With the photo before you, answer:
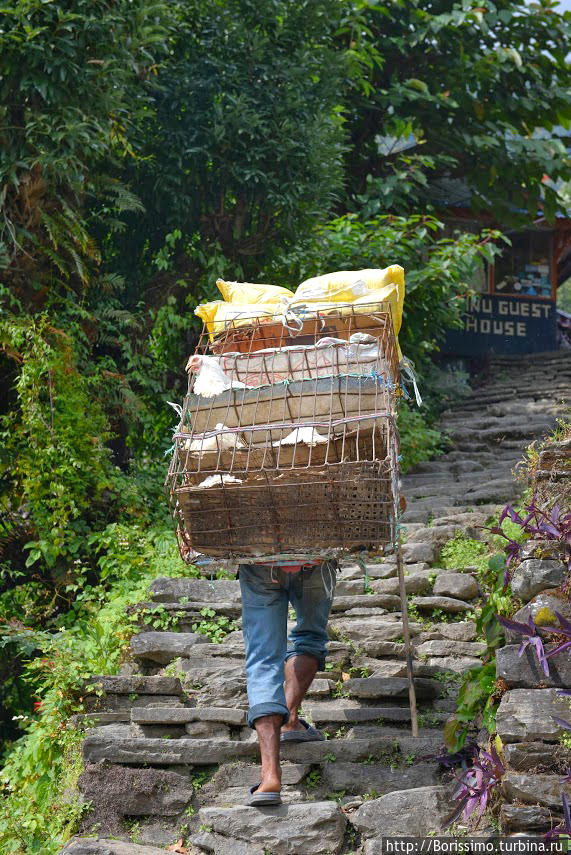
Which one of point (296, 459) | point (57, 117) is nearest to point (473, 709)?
point (296, 459)

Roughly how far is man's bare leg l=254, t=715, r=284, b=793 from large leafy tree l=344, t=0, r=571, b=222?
10112mm

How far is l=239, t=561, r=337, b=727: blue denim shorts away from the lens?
414 centimetres

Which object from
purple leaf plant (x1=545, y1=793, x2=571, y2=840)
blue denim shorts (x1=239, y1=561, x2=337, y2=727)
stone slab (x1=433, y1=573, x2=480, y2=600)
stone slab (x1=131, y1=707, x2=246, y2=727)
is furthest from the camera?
stone slab (x1=433, y1=573, x2=480, y2=600)

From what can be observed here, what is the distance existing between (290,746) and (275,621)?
2.44 ft

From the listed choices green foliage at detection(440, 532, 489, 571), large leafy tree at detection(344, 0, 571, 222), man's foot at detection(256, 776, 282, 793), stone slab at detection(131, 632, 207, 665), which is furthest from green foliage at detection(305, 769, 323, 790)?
large leafy tree at detection(344, 0, 571, 222)

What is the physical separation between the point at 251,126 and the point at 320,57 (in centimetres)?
145

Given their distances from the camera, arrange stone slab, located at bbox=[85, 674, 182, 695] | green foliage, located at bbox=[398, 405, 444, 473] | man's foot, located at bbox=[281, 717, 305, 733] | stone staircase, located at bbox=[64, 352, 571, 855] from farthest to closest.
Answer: green foliage, located at bbox=[398, 405, 444, 473] < stone slab, located at bbox=[85, 674, 182, 695] < man's foot, located at bbox=[281, 717, 305, 733] < stone staircase, located at bbox=[64, 352, 571, 855]

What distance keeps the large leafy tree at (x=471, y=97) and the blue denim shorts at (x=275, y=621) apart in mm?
9528

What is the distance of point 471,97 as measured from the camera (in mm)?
13789

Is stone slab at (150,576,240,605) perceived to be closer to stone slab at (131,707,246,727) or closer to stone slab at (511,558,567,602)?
stone slab at (131,707,246,727)

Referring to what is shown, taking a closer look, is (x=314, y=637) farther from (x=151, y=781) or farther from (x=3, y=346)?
(x=3, y=346)

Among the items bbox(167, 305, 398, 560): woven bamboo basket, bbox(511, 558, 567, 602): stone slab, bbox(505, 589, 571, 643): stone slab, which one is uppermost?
bbox(167, 305, 398, 560): woven bamboo basket

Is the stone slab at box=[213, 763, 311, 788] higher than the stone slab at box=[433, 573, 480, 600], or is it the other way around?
the stone slab at box=[213, 763, 311, 788]

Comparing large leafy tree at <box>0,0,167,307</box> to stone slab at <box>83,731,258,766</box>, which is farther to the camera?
large leafy tree at <box>0,0,167,307</box>
